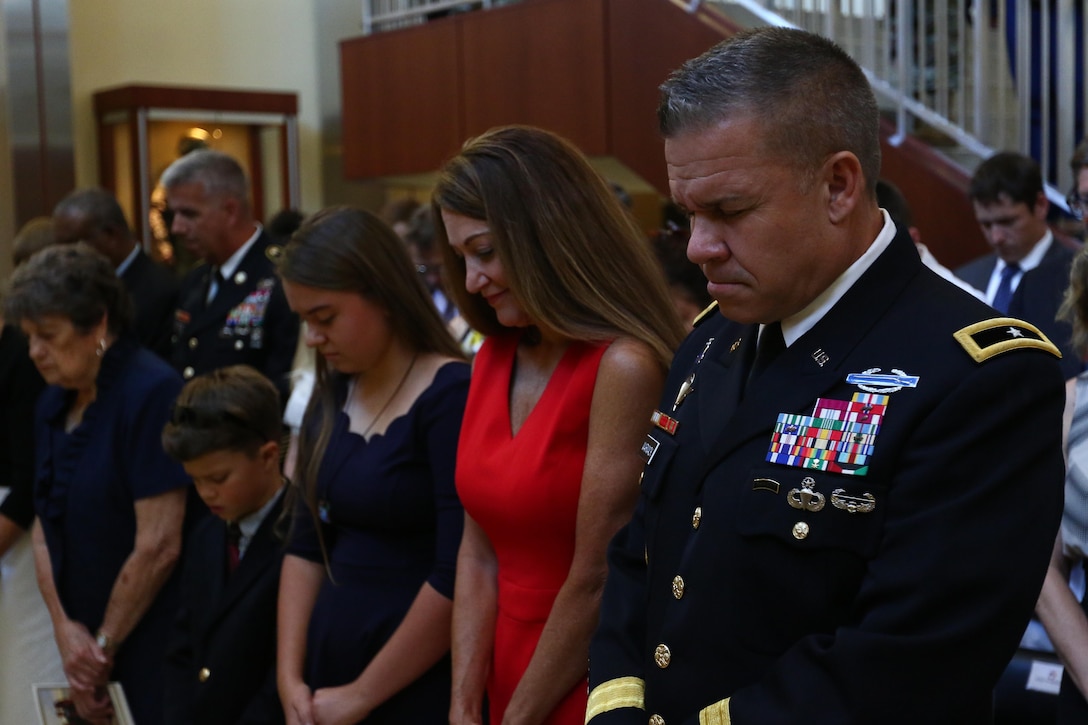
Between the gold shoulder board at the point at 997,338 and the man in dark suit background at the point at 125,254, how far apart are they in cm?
384

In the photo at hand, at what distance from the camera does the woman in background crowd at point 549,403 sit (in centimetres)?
198

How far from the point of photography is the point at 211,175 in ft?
14.7

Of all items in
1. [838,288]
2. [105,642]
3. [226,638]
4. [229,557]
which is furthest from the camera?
[105,642]

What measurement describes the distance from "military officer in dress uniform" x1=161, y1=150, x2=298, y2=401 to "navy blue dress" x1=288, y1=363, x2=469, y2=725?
5.67 ft

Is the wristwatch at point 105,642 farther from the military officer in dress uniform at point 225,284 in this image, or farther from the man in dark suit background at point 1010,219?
the man in dark suit background at point 1010,219

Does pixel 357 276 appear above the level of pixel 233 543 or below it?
above

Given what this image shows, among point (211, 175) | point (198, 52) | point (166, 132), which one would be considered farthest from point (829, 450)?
point (198, 52)

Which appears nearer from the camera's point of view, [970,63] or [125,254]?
[125,254]

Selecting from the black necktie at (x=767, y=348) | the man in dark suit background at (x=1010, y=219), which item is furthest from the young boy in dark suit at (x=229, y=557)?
the man in dark suit background at (x=1010, y=219)

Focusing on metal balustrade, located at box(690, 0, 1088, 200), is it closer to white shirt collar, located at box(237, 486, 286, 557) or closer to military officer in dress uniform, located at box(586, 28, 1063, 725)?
white shirt collar, located at box(237, 486, 286, 557)

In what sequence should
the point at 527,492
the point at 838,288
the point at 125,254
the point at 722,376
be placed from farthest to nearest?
1. the point at 125,254
2. the point at 527,492
3. the point at 722,376
4. the point at 838,288

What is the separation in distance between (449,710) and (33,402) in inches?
72.1

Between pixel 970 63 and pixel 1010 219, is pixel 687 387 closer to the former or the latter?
pixel 1010 219

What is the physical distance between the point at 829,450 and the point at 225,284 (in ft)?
10.9
